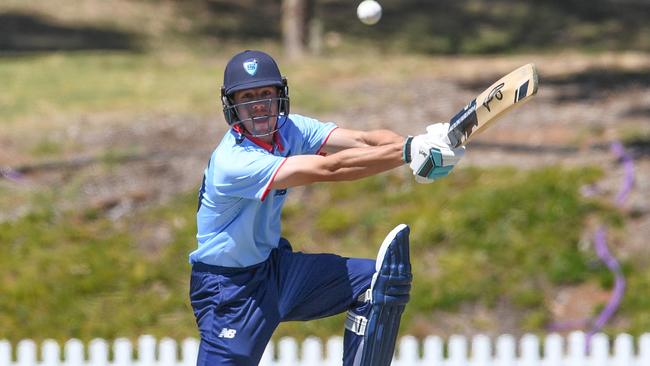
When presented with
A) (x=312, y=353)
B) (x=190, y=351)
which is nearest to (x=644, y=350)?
(x=312, y=353)

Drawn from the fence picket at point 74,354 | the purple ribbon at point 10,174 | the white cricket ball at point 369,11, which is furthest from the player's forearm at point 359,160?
the purple ribbon at point 10,174

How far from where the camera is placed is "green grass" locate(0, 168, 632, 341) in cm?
895

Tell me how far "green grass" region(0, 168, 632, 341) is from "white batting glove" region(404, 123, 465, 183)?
13.4ft

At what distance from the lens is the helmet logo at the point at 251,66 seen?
5.14m

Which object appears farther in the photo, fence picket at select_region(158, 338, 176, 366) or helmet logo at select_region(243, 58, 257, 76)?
fence picket at select_region(158, 338, 176, 366)

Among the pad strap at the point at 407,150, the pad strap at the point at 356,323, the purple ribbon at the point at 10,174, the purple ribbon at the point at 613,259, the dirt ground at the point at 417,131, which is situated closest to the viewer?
the pad strap at the point at 407,150

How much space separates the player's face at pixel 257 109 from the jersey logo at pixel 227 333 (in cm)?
89

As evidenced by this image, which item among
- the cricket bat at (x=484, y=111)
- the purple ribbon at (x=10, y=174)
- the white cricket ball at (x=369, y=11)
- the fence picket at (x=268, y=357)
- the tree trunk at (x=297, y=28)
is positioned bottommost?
the fence picket at (x=268, y=357)

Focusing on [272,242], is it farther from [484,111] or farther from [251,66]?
[484,111]

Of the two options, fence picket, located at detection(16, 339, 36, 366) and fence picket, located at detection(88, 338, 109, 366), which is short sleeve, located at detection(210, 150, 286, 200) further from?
fence picket, located at detection(16, 339, 36, 366)

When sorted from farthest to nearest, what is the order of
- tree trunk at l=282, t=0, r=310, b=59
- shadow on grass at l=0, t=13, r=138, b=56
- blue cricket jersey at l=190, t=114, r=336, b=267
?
shadow on grass at l=0, t=13, r=138, b=56
tree trunk at l=282, t=0, r=310, b=59
blue cricket jersey at l=190, t=114, r=336, b=267

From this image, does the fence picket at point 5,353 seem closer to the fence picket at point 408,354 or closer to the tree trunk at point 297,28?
the fence picket at point 408,354

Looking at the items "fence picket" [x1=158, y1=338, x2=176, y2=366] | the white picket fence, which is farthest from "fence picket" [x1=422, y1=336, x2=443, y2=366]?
"fence picket" [x1=158, y1=338, x2=176, y2=366]

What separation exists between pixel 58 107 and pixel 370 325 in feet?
28.5
